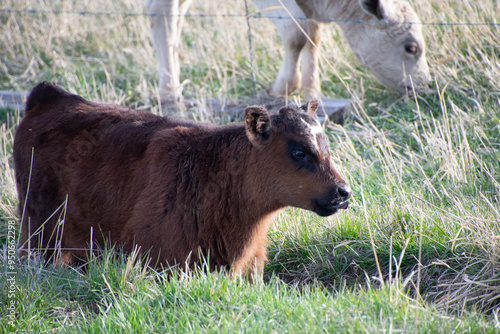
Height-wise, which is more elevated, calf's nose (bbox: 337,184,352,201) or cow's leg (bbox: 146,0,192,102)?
cow's leg (bbox: 146,0,192,102)

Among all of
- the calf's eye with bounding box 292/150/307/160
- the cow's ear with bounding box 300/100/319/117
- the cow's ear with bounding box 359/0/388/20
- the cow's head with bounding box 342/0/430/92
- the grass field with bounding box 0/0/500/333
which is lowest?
the grass field with bounding box 0/0/500/333

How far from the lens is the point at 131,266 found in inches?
132

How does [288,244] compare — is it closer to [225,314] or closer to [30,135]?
[225,314]

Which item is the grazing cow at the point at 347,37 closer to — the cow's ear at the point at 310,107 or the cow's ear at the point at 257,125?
the cow's ear at the point at 310,107

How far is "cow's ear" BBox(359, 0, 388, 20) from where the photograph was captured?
6673 millimetres

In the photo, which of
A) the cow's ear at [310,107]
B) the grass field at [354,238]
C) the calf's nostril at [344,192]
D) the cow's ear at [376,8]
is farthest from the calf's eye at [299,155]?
the cow's ear at [376,8]

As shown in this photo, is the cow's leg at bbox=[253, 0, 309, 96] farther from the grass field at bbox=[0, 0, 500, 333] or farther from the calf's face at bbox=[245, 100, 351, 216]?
the calf's face at bbox=[245, 100, 351, 216]

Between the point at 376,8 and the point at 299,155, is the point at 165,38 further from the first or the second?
the point at 299,155

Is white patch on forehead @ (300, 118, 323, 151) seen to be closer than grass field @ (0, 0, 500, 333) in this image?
No

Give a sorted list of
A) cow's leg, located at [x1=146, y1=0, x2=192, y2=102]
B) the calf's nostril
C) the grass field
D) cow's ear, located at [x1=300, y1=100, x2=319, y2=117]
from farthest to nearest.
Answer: cow's leg, located at [x1=146, y1=0, x2=192, y2=102] < cow's ear, located at [x1=300, y1=100, x2=319, y2=117] < the calf's nostril < the grass field

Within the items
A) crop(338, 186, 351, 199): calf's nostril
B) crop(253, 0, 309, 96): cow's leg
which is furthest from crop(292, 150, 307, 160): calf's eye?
crop(253, 0, 309, 96): cow's leg

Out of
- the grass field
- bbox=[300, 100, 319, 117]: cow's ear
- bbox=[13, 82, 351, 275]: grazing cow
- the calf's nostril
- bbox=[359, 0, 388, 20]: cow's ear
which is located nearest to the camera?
the grass field

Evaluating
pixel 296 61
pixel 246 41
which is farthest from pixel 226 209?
pixel 246 41

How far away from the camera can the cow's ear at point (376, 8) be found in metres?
6.67
